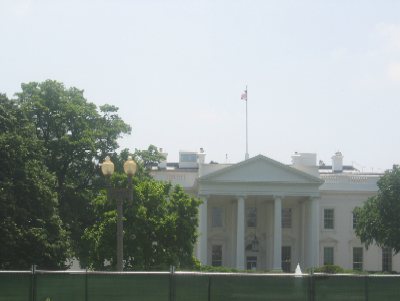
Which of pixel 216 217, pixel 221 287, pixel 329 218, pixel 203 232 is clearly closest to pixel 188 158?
pixel 216 217

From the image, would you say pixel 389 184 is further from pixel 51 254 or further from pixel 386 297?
pixel 386 297

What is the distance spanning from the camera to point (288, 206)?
82.6 m

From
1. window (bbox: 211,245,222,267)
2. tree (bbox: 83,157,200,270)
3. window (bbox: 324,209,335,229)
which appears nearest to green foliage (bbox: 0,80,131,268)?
tree (bbox: 83,157,200,270)

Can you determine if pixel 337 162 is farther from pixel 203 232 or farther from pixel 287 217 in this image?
pixel 203 232

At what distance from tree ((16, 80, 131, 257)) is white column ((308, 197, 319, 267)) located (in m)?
23.9

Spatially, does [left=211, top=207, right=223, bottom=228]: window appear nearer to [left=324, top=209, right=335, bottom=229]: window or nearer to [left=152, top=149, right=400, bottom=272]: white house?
[left=152, top=149, right=400, bottom=272]: white house

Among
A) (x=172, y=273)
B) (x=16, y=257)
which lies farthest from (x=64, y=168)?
(x=172, y=273)

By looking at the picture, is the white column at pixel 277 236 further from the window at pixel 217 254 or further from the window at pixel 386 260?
the window at pixel 386 260

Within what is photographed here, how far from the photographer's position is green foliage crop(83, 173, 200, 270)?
46.4m

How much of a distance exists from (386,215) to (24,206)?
32.1m

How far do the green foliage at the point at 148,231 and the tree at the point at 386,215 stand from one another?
2220cm

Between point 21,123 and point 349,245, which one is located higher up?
point 21,123

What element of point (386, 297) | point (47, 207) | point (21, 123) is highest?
point (21, 123)

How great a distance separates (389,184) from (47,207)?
30707mm
